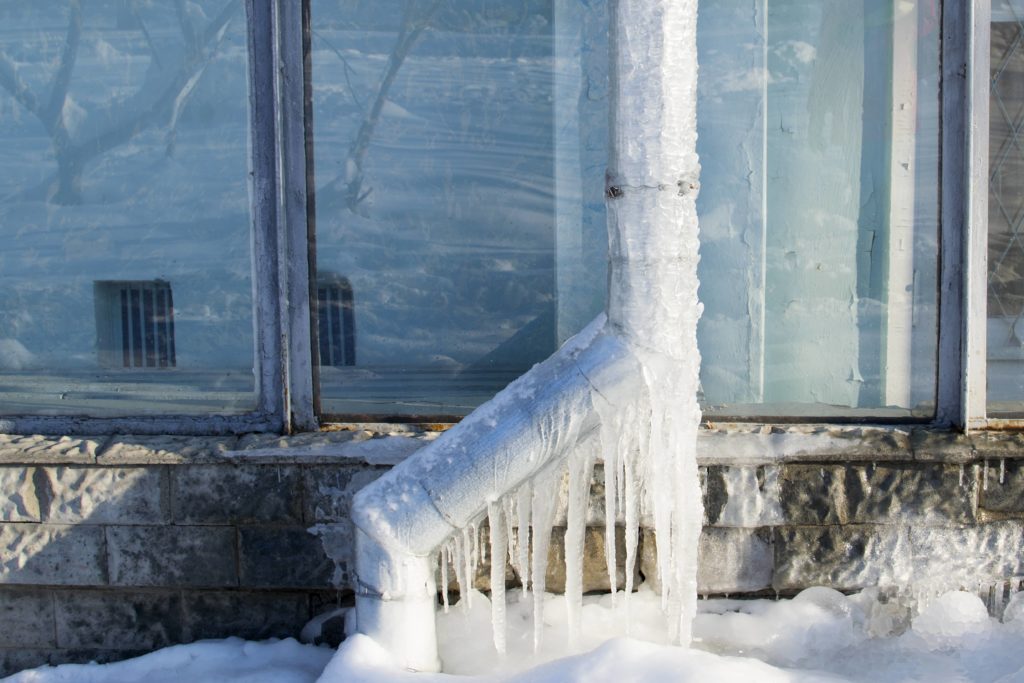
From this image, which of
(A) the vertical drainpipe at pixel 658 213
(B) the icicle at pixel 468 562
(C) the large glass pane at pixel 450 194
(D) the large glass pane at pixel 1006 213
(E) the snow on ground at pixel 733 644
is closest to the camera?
(A) the vertical drainpipe at pixel 658 213

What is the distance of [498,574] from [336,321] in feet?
3.83

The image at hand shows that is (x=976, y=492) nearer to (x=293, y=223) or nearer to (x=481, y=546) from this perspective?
(x=481, y=546)

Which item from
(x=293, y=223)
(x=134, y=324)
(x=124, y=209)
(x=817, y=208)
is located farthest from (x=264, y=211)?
(x=817, y=208)

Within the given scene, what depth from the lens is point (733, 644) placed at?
3221mm

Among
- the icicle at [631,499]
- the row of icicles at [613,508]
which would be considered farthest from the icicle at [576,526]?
the icicle at [631,499]

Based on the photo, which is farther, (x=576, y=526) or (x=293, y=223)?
(x=293, y=223)

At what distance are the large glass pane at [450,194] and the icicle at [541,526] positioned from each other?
721 millimetres

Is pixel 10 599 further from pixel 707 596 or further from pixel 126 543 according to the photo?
pixel 707 596

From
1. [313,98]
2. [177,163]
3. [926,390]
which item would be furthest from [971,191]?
[177,163]

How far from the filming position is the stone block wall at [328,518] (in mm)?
3297

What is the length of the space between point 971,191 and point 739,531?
4.53 ft

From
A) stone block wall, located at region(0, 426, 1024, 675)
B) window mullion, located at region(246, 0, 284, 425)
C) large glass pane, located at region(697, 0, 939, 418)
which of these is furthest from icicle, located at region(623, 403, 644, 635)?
window mullion, located at region(246, 0, 284, 425)

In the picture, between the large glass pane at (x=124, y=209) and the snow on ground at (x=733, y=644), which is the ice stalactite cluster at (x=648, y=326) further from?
the large glass pane at (x=124, y=209)

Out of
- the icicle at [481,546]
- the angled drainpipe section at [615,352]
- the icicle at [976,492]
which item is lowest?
the icicle at [481,546]
